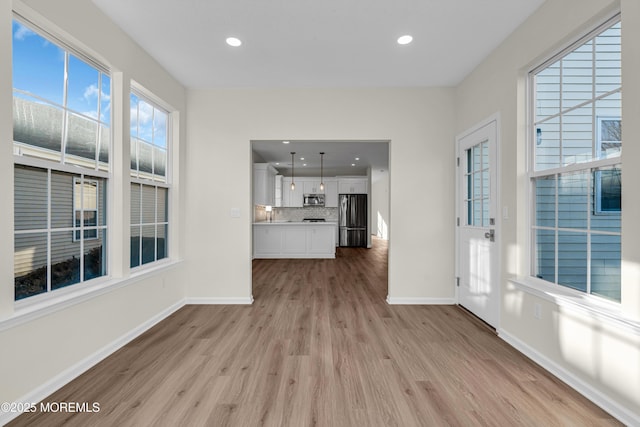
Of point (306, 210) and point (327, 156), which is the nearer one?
point (327, 156)

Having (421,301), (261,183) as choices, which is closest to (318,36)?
(421,301)

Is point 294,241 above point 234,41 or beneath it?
beneath

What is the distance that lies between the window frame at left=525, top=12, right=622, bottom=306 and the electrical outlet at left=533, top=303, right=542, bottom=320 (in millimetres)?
154

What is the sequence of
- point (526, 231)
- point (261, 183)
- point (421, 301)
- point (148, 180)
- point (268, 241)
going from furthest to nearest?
point (261, 183)
point (268, 241)
point (421, 301)
point (148, 180)
point (526, 231)

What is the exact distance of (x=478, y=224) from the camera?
331cm

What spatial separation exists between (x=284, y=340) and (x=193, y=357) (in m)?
0.76

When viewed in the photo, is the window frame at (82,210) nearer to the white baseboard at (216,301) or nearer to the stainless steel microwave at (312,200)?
the white baseboard at (216,301)

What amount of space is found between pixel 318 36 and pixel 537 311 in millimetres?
2967

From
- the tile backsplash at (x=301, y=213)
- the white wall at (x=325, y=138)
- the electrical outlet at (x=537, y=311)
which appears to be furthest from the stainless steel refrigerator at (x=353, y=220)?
the electrical outlet at (x=537, y=311)

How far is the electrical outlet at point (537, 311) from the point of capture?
2312mm

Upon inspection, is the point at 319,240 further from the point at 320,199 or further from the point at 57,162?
the point at 57,162

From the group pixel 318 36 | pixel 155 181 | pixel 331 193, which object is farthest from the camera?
pixel 331 193

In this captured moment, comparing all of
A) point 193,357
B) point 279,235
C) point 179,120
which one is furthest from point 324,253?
point 193,357

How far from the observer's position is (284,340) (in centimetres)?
270
